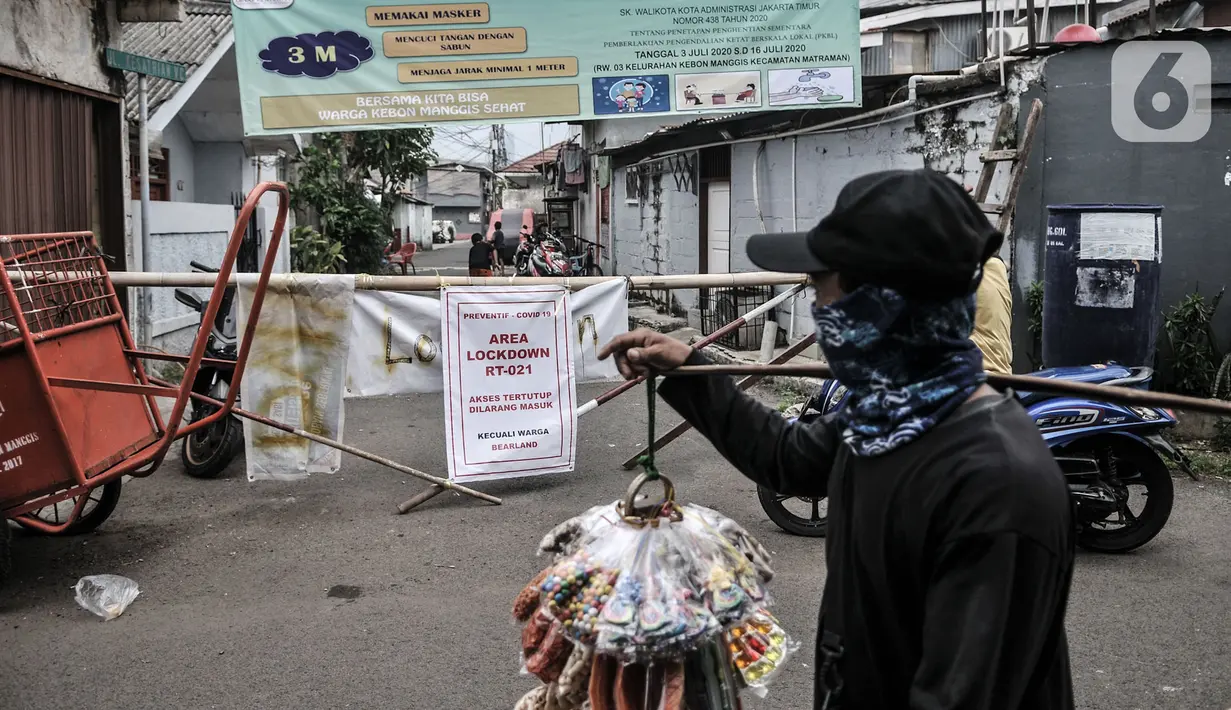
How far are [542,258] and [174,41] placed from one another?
356 inches

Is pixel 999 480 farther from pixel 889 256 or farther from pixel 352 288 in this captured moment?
pixel 352 288

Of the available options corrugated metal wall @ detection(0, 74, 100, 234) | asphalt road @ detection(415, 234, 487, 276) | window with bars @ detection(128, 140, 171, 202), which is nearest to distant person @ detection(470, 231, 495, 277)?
window with bars @ detection(128, 140, 171, 202)

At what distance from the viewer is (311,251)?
17516 mm

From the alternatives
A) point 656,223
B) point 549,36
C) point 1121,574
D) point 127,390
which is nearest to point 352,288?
point 127,390

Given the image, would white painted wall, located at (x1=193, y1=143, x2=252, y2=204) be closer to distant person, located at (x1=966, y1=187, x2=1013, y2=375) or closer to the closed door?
the closed door

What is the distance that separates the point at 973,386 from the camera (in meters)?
1.59

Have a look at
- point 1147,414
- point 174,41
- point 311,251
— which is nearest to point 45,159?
point 174,41

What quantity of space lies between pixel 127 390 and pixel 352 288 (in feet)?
4.90

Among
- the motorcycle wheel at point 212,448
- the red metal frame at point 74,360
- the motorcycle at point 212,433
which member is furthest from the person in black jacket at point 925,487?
the motorcycle wheel at point 212,448

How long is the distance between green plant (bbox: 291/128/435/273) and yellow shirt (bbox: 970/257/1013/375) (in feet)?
52.1

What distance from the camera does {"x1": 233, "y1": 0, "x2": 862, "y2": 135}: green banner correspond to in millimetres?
8000

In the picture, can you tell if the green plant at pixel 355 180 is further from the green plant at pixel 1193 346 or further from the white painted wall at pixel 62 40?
the green plant at pixel 1193 346

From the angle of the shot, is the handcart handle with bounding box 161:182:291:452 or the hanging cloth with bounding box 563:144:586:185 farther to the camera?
the hanging cloth with bounding box 563:144:586:185

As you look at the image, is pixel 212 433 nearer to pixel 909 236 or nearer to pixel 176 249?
pixel 176 249
